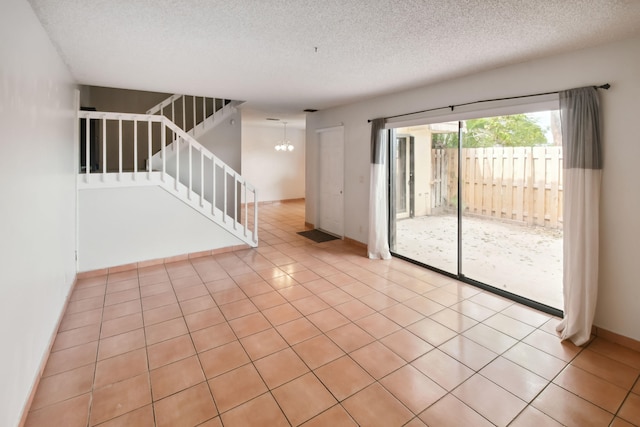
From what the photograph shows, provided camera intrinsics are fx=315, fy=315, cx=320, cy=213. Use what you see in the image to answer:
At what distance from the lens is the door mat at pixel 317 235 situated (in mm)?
5983

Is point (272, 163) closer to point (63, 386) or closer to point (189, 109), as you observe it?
point (189, 109)

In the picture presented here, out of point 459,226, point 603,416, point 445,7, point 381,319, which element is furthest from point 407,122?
point 603,416

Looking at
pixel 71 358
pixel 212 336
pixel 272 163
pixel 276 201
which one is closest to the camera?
pixel 71 358

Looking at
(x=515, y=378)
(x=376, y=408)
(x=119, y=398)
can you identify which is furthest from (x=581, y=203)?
(x=119, y=398)

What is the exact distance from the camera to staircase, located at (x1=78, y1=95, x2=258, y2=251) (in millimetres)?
4379

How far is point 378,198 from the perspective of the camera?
479 centimetres

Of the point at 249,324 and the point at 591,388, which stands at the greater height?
the point at 249,324

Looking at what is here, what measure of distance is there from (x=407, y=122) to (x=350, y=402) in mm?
3544

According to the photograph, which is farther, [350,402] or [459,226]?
[459,226]

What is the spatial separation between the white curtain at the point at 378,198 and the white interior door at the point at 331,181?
44.1 inches

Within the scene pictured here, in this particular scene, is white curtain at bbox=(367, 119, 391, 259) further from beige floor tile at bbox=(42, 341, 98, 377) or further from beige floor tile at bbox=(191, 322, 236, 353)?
beige floor tile at bbox=(42, 341, 98, 377)

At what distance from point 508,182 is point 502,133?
0.71 m

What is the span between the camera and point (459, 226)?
156 inches

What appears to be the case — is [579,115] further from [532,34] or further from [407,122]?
[407,122]
